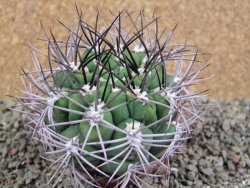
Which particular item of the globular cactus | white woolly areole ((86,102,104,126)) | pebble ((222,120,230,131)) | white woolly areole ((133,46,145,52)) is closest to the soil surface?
pebble ((222,120,230,131))

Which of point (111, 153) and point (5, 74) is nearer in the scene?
point (111, 153)

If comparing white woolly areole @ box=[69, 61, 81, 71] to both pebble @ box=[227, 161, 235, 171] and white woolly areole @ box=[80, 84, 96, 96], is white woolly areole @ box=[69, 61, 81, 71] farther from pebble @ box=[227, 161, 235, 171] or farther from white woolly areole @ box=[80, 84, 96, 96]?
pebble @ box=[227, 161, 235, 171]

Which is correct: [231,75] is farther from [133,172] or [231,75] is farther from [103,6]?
[133,172]

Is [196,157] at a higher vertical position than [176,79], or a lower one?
lower

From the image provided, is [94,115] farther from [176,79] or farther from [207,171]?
[207,171]

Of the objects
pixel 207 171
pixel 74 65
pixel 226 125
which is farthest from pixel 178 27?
pixel 74 65

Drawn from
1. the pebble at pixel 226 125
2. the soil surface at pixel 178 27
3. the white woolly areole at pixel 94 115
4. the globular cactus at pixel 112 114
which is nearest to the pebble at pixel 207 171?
the pebble at pixel 226 125

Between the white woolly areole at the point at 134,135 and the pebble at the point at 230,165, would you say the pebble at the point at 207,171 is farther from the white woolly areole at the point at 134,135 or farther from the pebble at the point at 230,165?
the white woolly areole at the point at 134,135

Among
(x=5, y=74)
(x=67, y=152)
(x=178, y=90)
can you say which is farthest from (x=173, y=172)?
(x=5, y=74)
